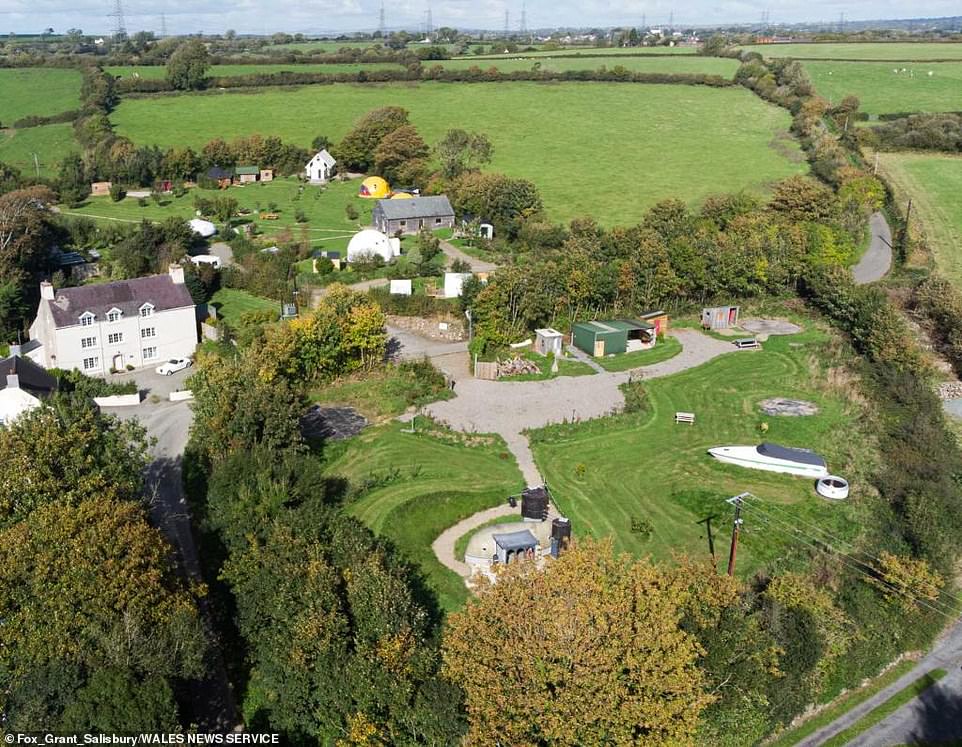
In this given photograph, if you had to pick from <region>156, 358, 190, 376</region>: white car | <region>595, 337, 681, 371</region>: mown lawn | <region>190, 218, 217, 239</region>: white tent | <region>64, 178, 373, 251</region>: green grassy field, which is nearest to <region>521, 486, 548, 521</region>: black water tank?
<region>595, 337, 681, 371</region>: mown lawn

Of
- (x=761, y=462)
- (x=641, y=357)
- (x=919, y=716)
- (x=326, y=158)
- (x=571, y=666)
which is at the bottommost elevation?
(x=919, y=716)

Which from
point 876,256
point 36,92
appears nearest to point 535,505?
point 876,256

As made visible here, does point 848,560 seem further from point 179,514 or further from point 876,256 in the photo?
point 876,256

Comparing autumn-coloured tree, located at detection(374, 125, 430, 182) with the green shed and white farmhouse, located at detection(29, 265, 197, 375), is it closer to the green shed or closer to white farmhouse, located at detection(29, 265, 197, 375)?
white farmhouse, located at detection(29, 265, 197, 375)

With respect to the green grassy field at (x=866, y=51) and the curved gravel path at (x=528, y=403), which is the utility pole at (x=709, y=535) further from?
the green grassy field at (x=866, y=51)

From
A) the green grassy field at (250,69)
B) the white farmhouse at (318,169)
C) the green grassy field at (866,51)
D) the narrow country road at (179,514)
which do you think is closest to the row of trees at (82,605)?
the narrow country road at (179,514)

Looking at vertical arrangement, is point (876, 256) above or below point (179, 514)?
above
